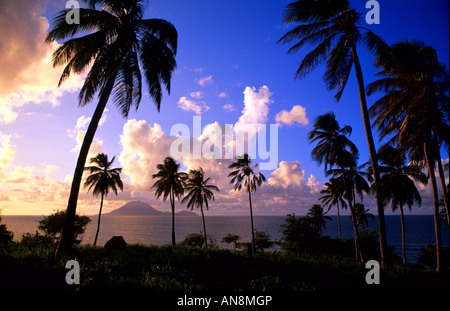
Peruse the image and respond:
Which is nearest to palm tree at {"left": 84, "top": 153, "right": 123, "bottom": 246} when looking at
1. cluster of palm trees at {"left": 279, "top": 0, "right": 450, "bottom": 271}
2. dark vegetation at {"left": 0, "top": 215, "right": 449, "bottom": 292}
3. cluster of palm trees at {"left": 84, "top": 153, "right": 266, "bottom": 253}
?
cluster of palm trees at {"left": 84, "top": 153, "right": 266, "bottom": 253}

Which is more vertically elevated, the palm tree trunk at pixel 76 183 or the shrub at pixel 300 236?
the palm tree trunk at pixel 76 183

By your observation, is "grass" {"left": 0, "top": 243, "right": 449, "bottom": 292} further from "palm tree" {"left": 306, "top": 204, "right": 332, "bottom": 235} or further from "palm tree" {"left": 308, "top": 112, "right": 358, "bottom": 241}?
"palm tree" {"left": 306, "top": 204, "right": 332, "bottom": 235}

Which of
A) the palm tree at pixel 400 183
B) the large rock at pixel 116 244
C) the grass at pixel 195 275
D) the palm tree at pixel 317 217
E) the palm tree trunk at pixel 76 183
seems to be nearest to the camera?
the grass at pixel 195 275

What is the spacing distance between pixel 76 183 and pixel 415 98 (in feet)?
56.2

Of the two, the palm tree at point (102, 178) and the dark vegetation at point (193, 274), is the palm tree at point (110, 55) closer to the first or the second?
the dark vegetation at point (193, 274)

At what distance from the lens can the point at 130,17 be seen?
10.7m

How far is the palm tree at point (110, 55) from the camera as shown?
9961 mm

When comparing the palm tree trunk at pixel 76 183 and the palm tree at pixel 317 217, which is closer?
the palm tree trunk at pixel 76 183

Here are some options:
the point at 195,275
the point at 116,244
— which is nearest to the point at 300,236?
the point at 116,244

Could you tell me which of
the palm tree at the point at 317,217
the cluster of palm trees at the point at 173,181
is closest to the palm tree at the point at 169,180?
the cluster of palm trees at the point at 173,181

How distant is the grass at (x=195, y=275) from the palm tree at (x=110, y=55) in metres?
1.62
